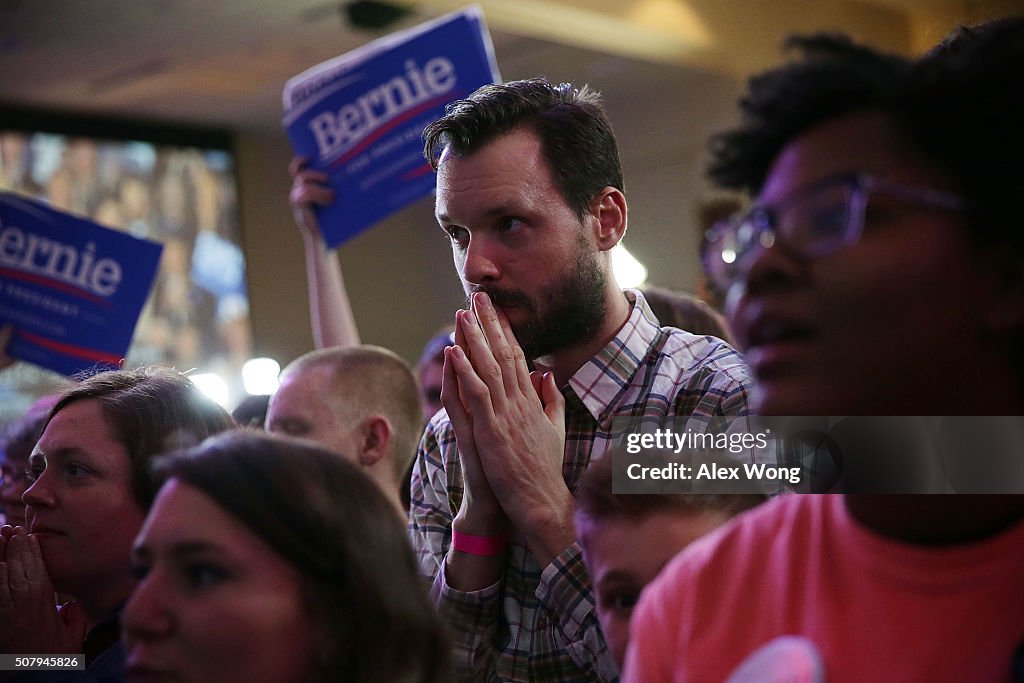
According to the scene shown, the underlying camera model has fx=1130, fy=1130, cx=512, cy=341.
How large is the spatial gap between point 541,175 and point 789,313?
31.7 inches

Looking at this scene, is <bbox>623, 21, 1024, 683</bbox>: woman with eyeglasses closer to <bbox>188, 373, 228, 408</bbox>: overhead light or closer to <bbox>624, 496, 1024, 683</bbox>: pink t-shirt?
<bbox>624, 496, 1024, 683</bbox>: pink t-shirt

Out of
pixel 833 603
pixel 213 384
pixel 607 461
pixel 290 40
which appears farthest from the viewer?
pixel 213 384

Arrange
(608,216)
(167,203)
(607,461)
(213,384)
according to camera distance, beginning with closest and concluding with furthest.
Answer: (607,461) < (608,216) < (213,384) < (167,203)

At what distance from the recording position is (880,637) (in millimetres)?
753

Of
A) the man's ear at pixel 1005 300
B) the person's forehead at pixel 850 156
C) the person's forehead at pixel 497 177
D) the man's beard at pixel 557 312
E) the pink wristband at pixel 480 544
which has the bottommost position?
the pink wristband at pixel 480 544

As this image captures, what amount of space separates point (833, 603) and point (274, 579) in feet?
1.64

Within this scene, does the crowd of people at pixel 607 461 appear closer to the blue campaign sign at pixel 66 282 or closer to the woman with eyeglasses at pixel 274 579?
the woman with eyeglasses at pixel 274 579

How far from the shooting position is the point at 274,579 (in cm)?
102

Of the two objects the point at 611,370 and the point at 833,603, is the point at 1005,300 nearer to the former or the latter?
the point at 833,603

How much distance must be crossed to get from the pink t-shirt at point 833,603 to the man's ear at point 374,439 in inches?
61.7

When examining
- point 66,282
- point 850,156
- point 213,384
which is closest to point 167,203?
point 213,384

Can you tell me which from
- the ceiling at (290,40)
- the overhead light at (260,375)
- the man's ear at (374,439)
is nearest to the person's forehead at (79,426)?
the man's ear at (374,439)

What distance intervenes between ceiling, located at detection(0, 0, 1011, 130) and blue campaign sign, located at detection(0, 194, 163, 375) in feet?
9.38

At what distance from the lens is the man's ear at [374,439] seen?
2.41m
